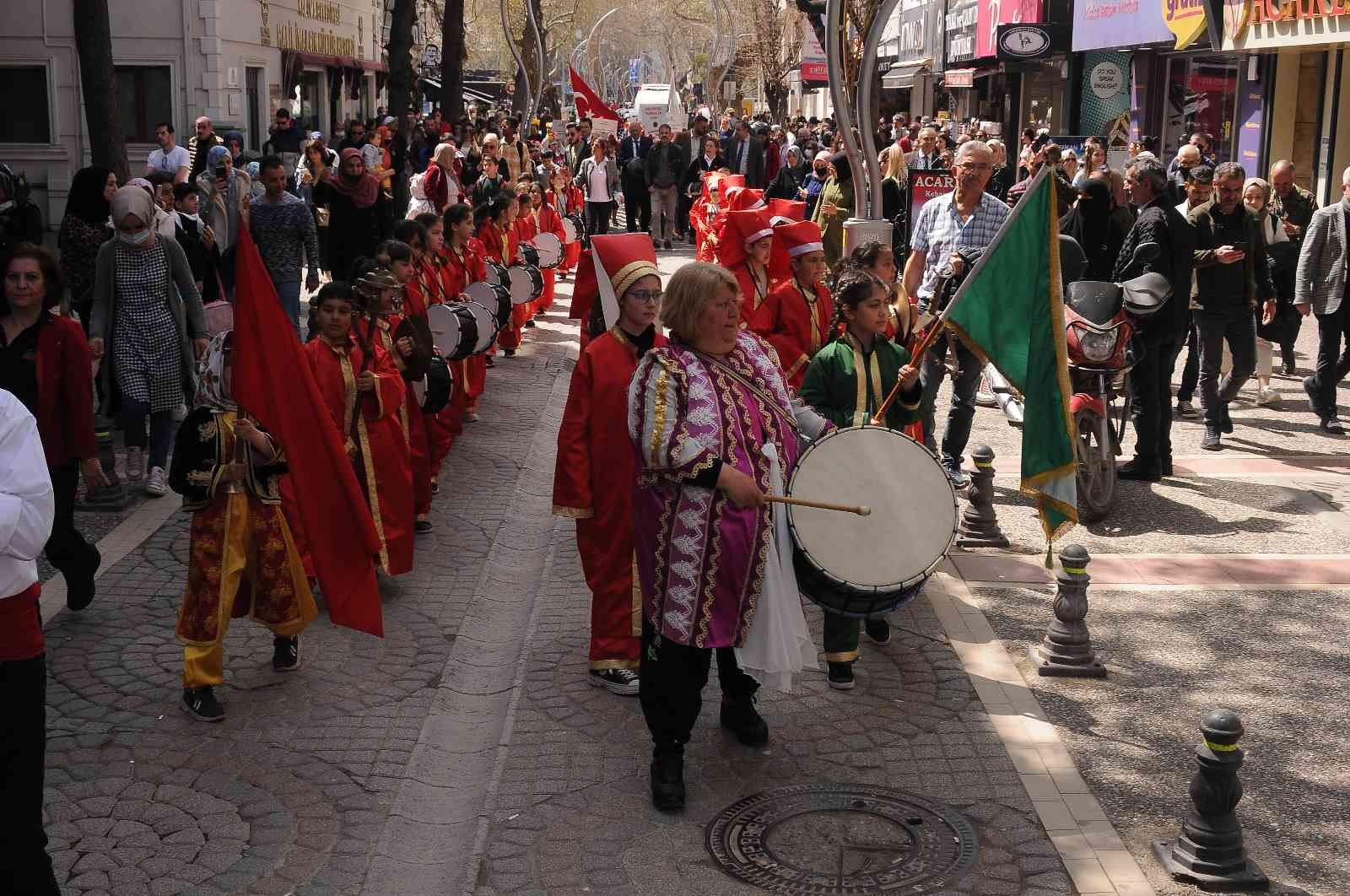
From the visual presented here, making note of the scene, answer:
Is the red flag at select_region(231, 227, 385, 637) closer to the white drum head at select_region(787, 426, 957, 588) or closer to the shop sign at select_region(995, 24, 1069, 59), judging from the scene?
the white drum head at select_region(787, 426, 957, 588)

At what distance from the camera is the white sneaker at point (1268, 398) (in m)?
13.1

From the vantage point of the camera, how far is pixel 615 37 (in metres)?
134

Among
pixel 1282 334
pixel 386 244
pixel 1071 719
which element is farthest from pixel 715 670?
pixel 1282 334

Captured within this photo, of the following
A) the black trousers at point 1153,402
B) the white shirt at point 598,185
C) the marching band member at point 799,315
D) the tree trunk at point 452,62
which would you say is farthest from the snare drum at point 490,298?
the tree trunk at point 452,62

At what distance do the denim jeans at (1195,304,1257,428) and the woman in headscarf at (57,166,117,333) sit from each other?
7746mm

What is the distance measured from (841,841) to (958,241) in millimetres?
5605

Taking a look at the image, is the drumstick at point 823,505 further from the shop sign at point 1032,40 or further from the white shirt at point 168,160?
the shop sign at point 1032,40

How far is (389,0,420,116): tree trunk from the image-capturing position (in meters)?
29.4

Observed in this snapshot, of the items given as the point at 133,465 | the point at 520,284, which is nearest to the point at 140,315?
the point at 133,465

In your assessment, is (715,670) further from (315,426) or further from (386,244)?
(386,244)

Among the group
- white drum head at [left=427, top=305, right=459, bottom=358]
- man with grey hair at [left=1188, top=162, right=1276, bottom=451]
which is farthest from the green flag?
man with grey hair at [left=1188, top=162, right=1276, bottom=451]

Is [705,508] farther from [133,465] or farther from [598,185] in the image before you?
[598,185]

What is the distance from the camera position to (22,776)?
441 centimetres

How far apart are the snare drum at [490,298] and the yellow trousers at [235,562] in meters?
5.31
